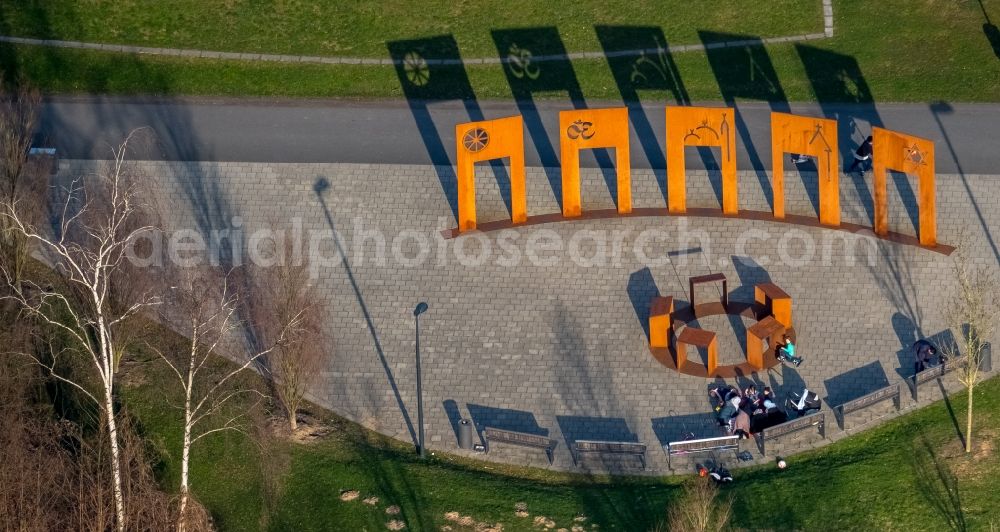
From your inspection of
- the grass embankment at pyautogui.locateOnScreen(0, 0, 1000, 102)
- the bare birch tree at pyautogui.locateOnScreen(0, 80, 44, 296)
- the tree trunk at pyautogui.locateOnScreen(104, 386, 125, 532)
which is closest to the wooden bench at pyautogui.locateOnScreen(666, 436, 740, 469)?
the tree trunk at pyautogui.locateOnScreen(104, 386, 125, 532)

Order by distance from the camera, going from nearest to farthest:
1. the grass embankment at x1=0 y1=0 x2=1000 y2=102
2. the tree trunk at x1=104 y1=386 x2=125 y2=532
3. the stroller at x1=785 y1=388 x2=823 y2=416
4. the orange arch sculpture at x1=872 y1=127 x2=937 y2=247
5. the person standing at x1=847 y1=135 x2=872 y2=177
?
the tree trunk at x1=104 y1=386 x2=125 y2=532, the stroller at x1=785 y1=388 x2=823 y2=416, the orange arch sculpture at x1=872 y1=127 x2=937 y2=247, the person standing at x1=847 y1=135 x2=872 y2=177, the grass embankment at x1=0 y1=0 x2=1000 y2=102

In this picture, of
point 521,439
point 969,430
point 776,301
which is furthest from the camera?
point 776,301

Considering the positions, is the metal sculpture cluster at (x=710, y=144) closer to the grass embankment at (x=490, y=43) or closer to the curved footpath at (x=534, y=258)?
the curved footpath at (x=534, y=258)

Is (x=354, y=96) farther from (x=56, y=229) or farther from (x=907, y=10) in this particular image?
(x=907, y=10)

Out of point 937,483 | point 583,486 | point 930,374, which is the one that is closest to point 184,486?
point 583,486

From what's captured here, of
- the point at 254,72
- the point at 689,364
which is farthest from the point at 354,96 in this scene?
the point at 689,364

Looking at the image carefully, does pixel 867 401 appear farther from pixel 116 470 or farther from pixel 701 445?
pixel 116 470

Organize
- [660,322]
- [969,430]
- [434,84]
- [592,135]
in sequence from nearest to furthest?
[969,430], [660,322], [592,135], [434,84]

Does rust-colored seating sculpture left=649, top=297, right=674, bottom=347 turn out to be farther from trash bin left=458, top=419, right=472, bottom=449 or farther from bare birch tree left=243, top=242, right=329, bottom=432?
bare birch tree left=243, top=242, right=329, bottom=432
